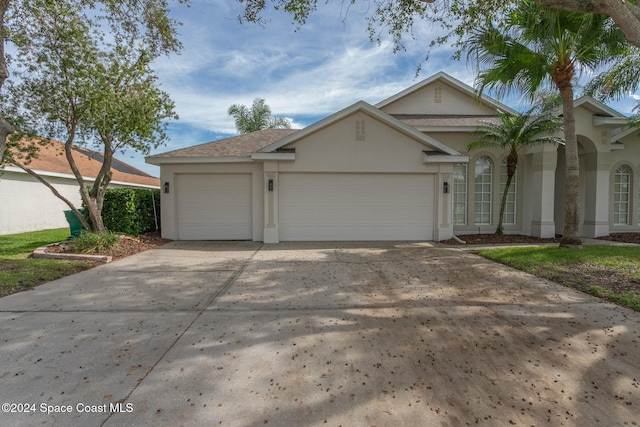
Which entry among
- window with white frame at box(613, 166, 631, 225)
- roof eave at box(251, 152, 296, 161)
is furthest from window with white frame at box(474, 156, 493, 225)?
roof eave at box(251, 152, 296, 161)

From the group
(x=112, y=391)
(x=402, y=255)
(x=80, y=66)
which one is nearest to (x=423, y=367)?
(x=112, y=391)

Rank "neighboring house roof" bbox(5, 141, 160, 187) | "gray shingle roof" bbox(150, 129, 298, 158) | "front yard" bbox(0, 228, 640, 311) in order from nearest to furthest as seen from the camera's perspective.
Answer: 1. "front yard" bbox(0, 228, 640, 311)
2. "gray shingle roof" bbox(150, 129, 298, 158)
3. "neighboring house roof" bbox(5, 141, 160, 187)

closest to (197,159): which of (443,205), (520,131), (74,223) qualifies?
(74,223)

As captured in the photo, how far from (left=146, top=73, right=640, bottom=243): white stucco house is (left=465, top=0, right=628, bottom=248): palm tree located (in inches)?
100

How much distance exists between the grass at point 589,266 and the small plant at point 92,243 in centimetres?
959

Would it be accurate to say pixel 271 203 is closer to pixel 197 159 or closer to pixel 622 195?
pixel 197 159

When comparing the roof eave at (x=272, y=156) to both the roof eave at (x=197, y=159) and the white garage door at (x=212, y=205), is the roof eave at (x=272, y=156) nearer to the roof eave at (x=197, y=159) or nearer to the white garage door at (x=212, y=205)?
the roof eave at (x=197, y=159)

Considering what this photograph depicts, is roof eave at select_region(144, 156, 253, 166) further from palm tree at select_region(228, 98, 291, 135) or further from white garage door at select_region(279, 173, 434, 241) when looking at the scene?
palm tree at select_region(228, 98, 291, 135)

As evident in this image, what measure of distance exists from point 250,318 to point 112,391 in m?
1.73

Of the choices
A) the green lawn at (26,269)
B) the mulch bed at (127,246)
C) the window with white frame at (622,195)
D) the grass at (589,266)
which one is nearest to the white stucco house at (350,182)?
the mulch bed at (127,246)

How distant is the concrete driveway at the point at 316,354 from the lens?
242cm

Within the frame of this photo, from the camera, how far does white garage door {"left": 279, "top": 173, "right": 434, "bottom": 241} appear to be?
34.5 feet

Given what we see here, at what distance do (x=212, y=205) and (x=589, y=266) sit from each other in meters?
10.1

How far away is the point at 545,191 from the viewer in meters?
11.0
